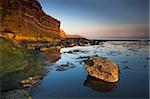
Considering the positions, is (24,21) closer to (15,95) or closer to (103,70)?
(103,70)

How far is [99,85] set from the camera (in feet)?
23.9

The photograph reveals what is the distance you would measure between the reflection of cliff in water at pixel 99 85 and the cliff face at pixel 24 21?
Result: 32.6ft

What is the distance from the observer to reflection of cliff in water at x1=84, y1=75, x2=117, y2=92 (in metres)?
6.98

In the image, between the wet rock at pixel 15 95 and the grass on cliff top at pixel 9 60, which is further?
the grass on cliff top at pixel 9 60

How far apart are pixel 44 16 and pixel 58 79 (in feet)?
71.7

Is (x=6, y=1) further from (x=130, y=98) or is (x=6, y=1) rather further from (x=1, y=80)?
(x=130, y=98)

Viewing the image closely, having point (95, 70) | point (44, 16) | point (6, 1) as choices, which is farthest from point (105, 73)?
point (44, 16)

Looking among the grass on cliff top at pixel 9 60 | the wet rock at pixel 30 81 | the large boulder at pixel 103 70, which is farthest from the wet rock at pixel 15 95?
the large boulder at pixel 103 70

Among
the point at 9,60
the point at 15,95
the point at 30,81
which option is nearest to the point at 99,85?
the point at 30,81

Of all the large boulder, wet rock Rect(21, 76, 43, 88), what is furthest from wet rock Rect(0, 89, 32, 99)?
the large boulder

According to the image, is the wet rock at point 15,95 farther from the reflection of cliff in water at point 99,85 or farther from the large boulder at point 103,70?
the large boulder at point 103,70

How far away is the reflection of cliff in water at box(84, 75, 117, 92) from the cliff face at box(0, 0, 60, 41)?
993 centimetres

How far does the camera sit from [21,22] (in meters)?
21.3

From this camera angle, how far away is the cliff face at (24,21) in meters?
18.8
